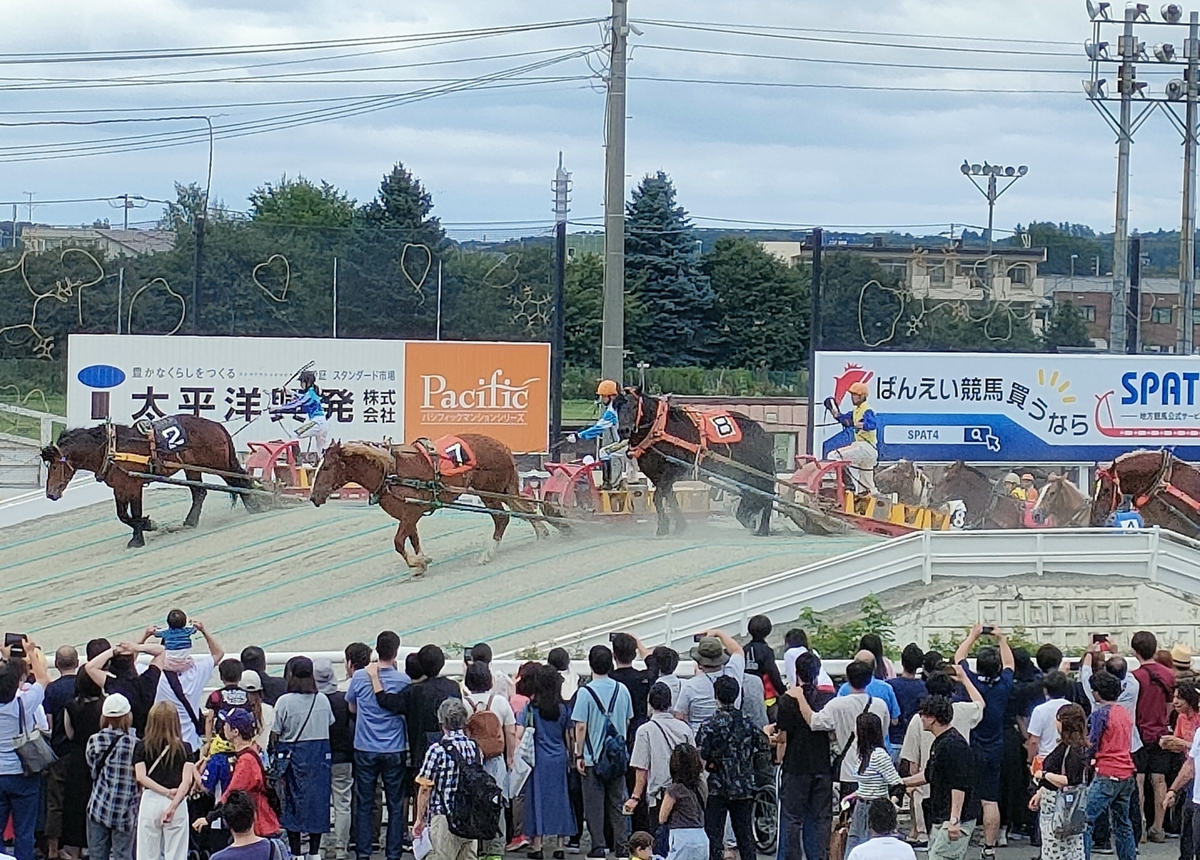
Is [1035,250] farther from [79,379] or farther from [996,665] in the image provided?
[996,665]

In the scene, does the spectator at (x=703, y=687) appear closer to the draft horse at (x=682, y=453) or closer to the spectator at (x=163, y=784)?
the spectator at (x=163, y=784)

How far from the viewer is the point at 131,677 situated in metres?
10.2

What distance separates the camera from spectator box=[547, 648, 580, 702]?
430 inches

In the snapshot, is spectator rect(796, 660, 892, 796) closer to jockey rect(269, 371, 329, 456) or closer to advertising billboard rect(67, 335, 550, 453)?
Result: jockey rect(269, 371, 329, 456)

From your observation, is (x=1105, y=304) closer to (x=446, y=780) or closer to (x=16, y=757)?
(x=446, y=780)

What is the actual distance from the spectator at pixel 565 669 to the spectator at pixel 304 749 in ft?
4.60

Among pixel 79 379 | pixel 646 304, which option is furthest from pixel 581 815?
pixel 646 304

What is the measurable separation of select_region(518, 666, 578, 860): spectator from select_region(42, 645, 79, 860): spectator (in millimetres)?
2670

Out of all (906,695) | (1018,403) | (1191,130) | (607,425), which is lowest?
(906,695)

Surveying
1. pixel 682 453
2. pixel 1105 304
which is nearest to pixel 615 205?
pixel 682 453

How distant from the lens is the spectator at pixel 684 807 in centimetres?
927

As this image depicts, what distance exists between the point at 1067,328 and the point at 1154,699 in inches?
1287

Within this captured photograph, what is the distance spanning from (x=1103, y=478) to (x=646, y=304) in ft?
109

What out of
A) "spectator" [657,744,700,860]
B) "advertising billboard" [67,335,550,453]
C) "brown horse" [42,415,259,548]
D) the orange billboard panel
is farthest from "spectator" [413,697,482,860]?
the orange billboard panel
